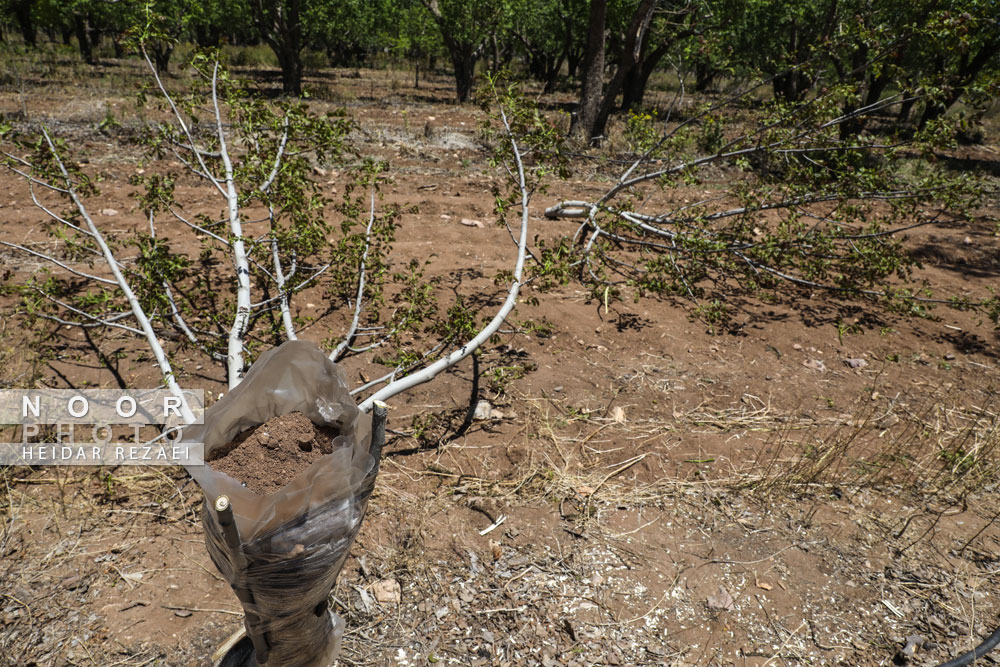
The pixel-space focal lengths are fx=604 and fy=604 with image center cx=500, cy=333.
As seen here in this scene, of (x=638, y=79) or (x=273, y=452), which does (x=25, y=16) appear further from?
(x=273, y=452)

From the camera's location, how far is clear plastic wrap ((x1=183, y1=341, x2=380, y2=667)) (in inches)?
49.0

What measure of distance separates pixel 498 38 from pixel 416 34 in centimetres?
404

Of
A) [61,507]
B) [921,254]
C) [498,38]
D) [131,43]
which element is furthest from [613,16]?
[61,507]

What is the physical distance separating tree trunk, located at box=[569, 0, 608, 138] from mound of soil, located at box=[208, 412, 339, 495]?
345 inches

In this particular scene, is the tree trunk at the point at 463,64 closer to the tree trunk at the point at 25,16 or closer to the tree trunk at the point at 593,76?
the tree trunk at the point at 593,76

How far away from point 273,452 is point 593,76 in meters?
9.09

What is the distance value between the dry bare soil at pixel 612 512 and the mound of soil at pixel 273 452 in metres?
0.95

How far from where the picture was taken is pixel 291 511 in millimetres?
1250

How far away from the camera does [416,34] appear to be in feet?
64.4

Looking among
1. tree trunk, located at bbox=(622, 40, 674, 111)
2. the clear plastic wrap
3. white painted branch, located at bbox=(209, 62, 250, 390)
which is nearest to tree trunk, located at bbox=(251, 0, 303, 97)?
tree trunk, located at bbox=(622, 40, 674, 111)

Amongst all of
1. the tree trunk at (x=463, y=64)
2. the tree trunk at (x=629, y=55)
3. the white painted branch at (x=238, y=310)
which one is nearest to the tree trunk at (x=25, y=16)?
the tree trunk at (x=463, y=64)

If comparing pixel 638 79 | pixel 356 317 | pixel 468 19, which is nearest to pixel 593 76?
pixel 638 79

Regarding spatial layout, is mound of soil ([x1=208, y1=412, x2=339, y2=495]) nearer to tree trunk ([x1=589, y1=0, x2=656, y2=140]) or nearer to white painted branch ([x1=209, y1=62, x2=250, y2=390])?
white painted branch ([x1=209, y1=62, x2=250, y2=390])

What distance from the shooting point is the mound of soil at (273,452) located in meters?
1.42
